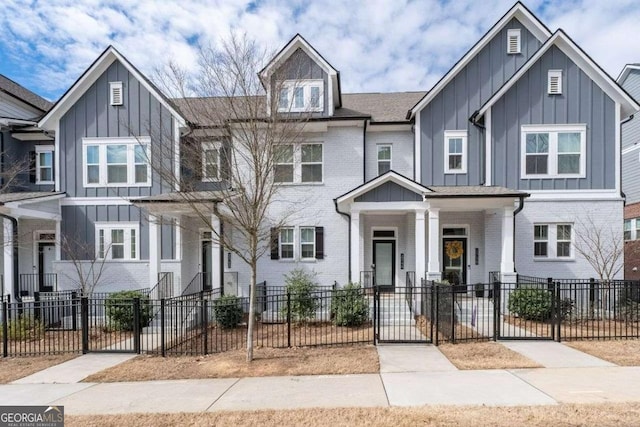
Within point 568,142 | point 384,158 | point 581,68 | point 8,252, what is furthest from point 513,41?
point 8,252

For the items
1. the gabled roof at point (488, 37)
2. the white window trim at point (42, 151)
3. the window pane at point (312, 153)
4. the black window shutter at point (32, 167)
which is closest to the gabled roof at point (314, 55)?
the window pane at point (312, 153)

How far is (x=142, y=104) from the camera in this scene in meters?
14.1

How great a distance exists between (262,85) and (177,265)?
27.5 ft

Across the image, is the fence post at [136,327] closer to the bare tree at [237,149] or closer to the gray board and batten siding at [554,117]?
the bare tree at [237,149]

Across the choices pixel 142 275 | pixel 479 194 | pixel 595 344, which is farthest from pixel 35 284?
pixel 595 344

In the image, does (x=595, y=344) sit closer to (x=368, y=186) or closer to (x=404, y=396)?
(x=404, y=396)

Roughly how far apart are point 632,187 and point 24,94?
1296 inches

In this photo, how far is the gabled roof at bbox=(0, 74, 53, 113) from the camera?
1642 centimetres

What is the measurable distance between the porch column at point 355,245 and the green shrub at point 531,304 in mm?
4879

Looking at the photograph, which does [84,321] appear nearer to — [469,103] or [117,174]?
[117,174]

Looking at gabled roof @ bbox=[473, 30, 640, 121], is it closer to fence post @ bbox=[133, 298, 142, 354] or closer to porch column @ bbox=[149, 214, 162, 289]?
porch column @ bbox=[149, 214, 162, 289]

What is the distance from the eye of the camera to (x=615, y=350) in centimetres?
780

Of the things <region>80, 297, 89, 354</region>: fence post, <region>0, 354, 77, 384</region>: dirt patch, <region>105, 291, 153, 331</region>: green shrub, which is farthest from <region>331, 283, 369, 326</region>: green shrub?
<region>0, 354, 77, 384</region>: dirt patch

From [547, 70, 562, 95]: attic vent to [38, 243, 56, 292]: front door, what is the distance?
21116 millimetres
